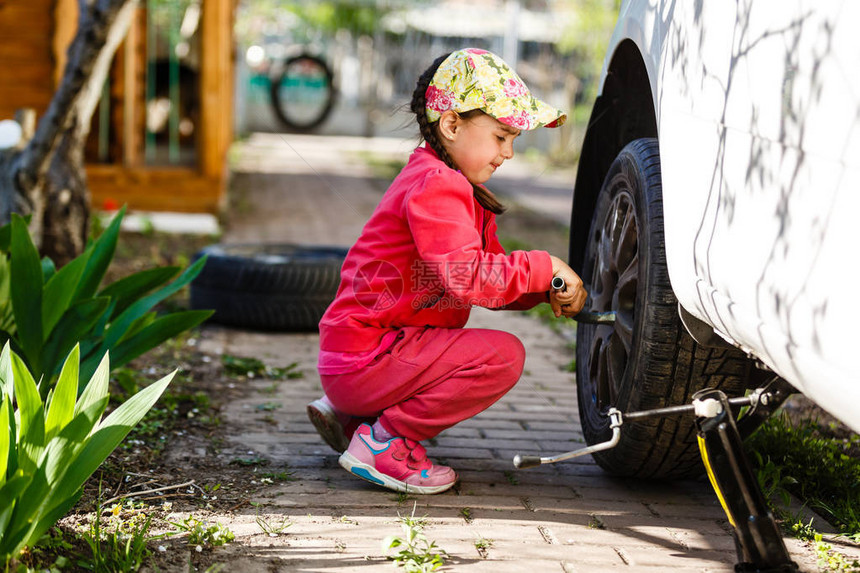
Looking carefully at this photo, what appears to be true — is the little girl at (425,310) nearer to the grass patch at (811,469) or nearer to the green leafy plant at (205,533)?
the green leafy plant at (205,533)

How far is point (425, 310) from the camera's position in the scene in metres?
2.75

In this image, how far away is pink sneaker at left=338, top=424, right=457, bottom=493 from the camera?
2693 millimetres

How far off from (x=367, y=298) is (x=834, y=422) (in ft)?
6.42

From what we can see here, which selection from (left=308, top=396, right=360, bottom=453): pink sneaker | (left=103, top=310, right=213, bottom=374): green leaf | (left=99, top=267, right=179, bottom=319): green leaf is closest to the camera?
(left=308, top=396, right=360, bottom=453): pink sneaker

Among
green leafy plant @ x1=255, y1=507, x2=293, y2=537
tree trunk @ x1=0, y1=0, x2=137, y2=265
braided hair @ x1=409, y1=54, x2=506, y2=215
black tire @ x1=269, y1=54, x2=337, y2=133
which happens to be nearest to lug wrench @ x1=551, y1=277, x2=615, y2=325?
braided hair @ x1=409, y1=54, x2=506, y2=215

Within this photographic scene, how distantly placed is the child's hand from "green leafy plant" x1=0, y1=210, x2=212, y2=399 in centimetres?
120

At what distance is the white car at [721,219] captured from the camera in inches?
58.6

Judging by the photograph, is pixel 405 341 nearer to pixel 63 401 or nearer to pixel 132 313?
pixel 63 401

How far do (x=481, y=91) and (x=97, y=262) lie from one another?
1.51 meters

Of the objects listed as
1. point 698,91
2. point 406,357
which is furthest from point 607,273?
point 698,91

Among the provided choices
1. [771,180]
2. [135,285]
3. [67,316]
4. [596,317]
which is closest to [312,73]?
[135,285]

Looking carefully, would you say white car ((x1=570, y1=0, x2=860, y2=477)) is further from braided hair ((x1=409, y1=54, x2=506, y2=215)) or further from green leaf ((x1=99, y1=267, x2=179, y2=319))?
green leaf ((x1=99, y1=267, x2=179, y2=319))

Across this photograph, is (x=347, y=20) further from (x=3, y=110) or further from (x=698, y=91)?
(x=698, y=91)

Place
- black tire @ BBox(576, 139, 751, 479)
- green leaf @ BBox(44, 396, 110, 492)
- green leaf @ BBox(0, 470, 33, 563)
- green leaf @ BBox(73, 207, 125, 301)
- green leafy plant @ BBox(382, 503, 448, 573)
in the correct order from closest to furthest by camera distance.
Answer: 1. green leaf @ BBox(0, 470, 33, 563)
2. green leaf @ BBox(44, 396, 110, 492)
3. green leafy plant @ BBox(382, 503, 448, 573)
4. black tire @ BBox(576, 139, 751, 479)
5. green leaf @ BBox(73, 207, 125, 301)
